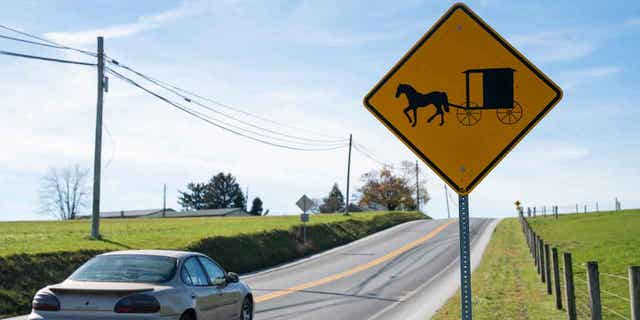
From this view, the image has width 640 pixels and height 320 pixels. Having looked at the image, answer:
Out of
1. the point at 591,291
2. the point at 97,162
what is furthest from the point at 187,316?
the point at 97,162

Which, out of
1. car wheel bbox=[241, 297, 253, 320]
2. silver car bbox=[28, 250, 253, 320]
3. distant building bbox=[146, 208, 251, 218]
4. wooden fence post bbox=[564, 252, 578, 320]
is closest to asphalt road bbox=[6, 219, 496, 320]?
car wheel bbox=[241, 297, 253, 320]

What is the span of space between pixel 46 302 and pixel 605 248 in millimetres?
27989

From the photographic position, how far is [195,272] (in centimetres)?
962

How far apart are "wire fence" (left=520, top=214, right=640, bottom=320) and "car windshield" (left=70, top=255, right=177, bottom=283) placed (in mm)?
5476

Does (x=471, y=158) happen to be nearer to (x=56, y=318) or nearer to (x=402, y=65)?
(x=402, y=65)

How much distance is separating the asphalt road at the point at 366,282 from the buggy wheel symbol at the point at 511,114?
10.00 m

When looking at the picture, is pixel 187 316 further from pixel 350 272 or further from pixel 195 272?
pixel 350 272

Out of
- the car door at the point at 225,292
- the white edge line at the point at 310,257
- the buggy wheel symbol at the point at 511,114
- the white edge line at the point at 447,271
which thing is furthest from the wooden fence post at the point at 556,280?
the white edge line at the point at 310,257

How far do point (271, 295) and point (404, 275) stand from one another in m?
8.17

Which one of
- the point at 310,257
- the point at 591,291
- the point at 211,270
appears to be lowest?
the point at 310,257

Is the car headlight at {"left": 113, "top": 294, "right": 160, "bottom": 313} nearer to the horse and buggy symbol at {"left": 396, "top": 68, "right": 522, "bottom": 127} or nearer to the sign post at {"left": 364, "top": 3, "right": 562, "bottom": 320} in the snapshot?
the sign post at {"left": 364, "top": 3, "right": 562, "bottom": 320}

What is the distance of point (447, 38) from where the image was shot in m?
4.78

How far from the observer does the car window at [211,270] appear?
10154mm

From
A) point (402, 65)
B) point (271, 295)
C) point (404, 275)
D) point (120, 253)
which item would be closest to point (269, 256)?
point (404, 275)
